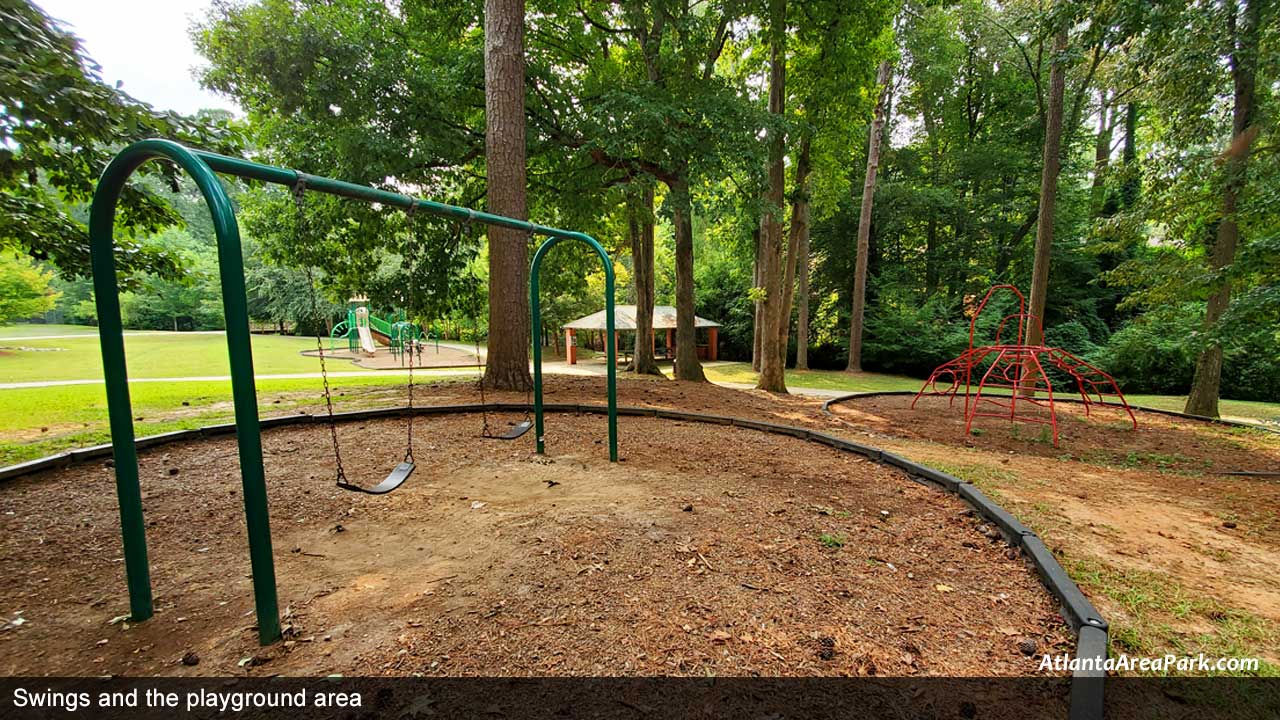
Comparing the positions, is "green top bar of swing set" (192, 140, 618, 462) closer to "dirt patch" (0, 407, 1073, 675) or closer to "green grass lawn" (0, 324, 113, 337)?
"dirt patch" (0, 407, 1073, 675)

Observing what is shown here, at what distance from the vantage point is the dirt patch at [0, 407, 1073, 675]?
1653 millimetres

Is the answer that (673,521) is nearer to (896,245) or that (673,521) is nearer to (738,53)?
(738,53)

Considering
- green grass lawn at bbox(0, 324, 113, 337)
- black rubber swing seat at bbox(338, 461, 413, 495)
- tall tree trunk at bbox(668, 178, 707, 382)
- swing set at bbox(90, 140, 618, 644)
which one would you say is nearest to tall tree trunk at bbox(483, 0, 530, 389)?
black rubber swing seat at bbox(338, 461, 413, 495)

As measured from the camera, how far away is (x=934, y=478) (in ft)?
11.5

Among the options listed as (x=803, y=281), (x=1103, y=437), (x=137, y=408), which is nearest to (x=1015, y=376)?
(x=1103, y=437)

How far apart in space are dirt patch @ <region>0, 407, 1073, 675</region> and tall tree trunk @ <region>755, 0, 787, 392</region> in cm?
655

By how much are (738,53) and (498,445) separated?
1182cm

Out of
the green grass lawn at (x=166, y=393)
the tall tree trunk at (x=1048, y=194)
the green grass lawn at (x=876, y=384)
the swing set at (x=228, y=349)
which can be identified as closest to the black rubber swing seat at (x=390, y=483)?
the swing set at (x=228, y=349)

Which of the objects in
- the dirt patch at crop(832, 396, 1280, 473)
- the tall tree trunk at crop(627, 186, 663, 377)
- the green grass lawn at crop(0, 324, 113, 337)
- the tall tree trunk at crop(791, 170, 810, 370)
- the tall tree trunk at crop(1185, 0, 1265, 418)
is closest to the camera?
the dirt patch at crop(832, 396, 1280, 473)

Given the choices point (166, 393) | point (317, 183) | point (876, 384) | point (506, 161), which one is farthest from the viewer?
point (876, 384)

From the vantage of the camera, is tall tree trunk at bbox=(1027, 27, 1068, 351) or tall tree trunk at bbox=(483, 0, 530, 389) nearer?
tall tree trunk at bbox=(483, 0, 530, 389)

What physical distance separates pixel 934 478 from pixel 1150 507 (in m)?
1.40

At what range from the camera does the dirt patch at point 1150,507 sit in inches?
80.4

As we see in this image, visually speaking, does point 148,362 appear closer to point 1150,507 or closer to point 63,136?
point 63,136
